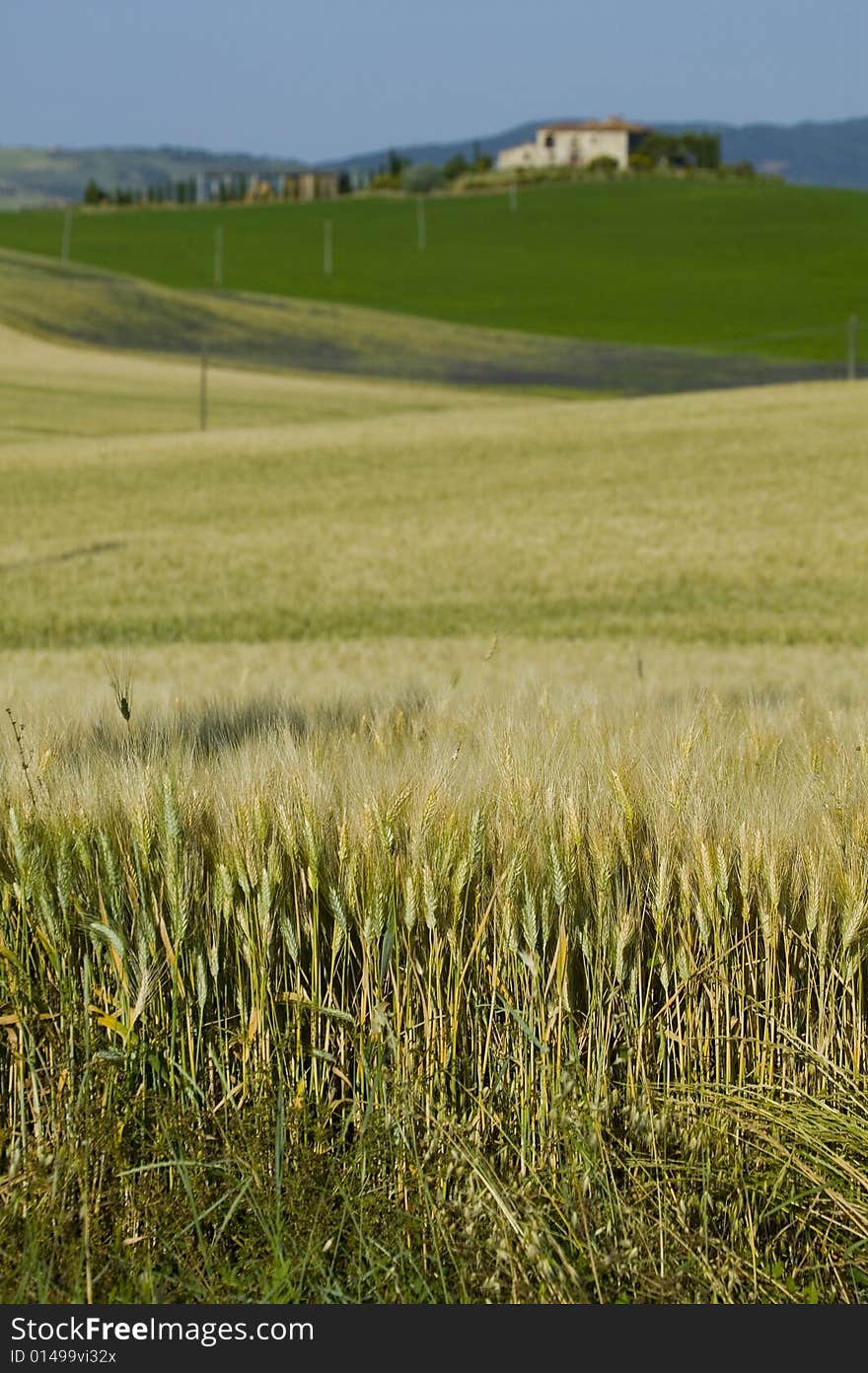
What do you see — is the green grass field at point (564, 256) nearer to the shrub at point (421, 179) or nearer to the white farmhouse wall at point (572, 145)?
the shrub at point (421, 179)

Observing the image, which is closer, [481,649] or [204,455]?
[481,649]

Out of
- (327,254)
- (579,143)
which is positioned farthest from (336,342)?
(579,143)

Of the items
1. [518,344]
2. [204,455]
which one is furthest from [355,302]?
[204,455]

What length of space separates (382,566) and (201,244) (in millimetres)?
55154

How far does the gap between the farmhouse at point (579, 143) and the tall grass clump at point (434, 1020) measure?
469 feet

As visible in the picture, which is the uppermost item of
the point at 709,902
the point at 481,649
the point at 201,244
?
the point at 201,244

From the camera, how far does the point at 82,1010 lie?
2.12 m

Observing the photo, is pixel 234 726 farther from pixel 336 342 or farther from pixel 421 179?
pixel 421 179

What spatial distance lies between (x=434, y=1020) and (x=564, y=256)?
64833 millimetres

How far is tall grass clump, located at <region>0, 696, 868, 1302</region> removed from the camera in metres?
1.95

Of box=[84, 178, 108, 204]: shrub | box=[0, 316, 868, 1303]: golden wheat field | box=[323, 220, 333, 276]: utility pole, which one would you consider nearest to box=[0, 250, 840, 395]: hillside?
box=[323, 220, 333, 276]: utility pole

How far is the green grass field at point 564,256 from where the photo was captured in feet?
176

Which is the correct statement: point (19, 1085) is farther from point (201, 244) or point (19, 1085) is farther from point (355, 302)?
point (201, 244)

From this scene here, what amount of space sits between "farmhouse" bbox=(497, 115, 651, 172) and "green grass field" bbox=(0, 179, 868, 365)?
217 ft
